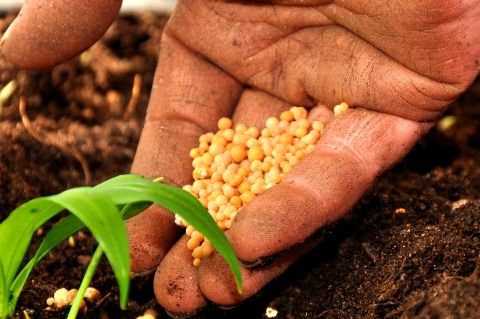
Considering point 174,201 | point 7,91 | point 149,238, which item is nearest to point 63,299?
point 149,238

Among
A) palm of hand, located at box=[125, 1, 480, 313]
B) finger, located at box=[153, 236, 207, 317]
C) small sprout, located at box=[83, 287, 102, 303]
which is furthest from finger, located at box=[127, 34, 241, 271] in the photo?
small sprout, located at box=[83, 287, 102, 303]

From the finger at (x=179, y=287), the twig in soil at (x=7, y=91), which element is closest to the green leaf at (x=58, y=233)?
the finger at (x=179, y=287)

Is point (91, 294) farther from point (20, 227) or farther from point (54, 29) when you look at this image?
point (54, 29)

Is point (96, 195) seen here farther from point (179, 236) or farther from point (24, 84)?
point (24, 84)

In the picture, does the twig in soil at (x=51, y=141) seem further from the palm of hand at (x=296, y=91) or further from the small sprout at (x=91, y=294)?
the small sprout at (x=91, y=294)

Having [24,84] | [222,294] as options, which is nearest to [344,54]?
[222,294]

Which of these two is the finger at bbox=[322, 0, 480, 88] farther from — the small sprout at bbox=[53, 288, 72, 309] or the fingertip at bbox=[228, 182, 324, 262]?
the small sprout at bbox=[53, 288, 72, 309]
